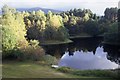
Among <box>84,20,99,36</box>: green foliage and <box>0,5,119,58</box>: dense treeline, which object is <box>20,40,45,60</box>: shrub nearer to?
<box>0,5,119,58</box>: dense treeline

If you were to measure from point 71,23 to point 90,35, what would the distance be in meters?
10.6

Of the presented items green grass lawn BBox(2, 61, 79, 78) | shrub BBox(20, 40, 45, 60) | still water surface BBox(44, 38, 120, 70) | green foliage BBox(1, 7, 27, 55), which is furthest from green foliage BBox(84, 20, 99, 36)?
green grass lawn BBox(2, 61, 79, 78)

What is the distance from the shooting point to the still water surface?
2589 inches

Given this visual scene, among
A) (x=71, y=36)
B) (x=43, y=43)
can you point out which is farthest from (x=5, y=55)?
(x=71, y=36)

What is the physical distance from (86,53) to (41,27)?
24.2m

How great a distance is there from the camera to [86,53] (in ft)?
281

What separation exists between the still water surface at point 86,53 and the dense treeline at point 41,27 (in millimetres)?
6167

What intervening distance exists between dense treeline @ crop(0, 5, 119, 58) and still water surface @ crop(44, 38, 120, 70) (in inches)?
243

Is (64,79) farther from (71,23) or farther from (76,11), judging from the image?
(76,11)

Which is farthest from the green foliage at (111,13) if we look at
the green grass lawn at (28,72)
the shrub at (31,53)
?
the green grass lawn at (28,72)

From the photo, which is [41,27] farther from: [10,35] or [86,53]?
[10,35]

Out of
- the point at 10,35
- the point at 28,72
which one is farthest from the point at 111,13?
the point at 28,72

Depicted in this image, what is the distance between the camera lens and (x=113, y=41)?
99.6m

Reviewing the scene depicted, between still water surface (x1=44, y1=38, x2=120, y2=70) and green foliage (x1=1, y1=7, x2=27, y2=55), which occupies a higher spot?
green foliage (x1=1, y1=7, x2=27, y2=55)
